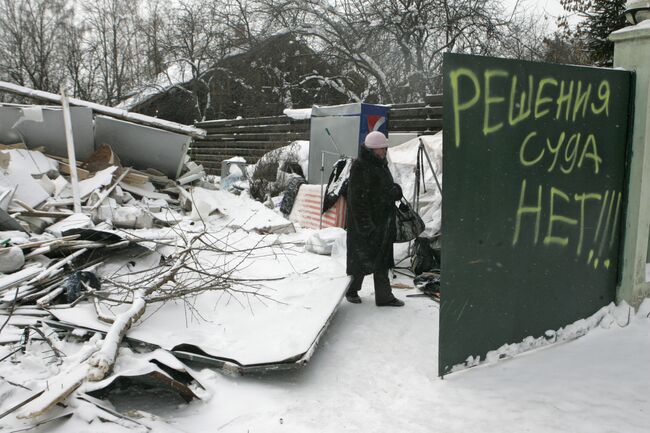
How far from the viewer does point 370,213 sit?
4883mm

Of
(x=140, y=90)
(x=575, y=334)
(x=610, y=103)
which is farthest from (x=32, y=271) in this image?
(x=140, y=90)

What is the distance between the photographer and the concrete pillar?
4027 mm

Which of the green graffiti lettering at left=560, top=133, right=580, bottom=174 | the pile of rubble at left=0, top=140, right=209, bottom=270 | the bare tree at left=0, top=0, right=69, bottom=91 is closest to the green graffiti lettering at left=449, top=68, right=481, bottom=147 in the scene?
the green graffiti lettering at left=560, top=133, right=580, bottom=174

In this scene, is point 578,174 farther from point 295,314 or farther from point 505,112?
point 295,314

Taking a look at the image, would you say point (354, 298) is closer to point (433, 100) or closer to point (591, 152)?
point (591, 152)

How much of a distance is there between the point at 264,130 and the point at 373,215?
35.3 ft

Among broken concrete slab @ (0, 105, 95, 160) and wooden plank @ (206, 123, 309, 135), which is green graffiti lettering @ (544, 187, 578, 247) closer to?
broken concrete slab @ (0, 105, 95, 160)

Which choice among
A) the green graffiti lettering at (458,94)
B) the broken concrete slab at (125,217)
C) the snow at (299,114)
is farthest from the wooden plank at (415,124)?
the green graffiti lettering at (458,94)

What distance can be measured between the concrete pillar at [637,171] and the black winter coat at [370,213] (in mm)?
1994

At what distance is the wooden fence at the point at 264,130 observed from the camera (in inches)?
388

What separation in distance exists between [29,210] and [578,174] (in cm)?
644

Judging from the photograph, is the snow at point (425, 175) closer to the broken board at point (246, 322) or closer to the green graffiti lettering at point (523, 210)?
the broken board at point (246, 322)

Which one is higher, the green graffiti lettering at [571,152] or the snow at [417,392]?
the green graffiti lettering at [571,152]

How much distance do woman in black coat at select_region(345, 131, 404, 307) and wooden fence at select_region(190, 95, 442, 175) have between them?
5.05 metres
